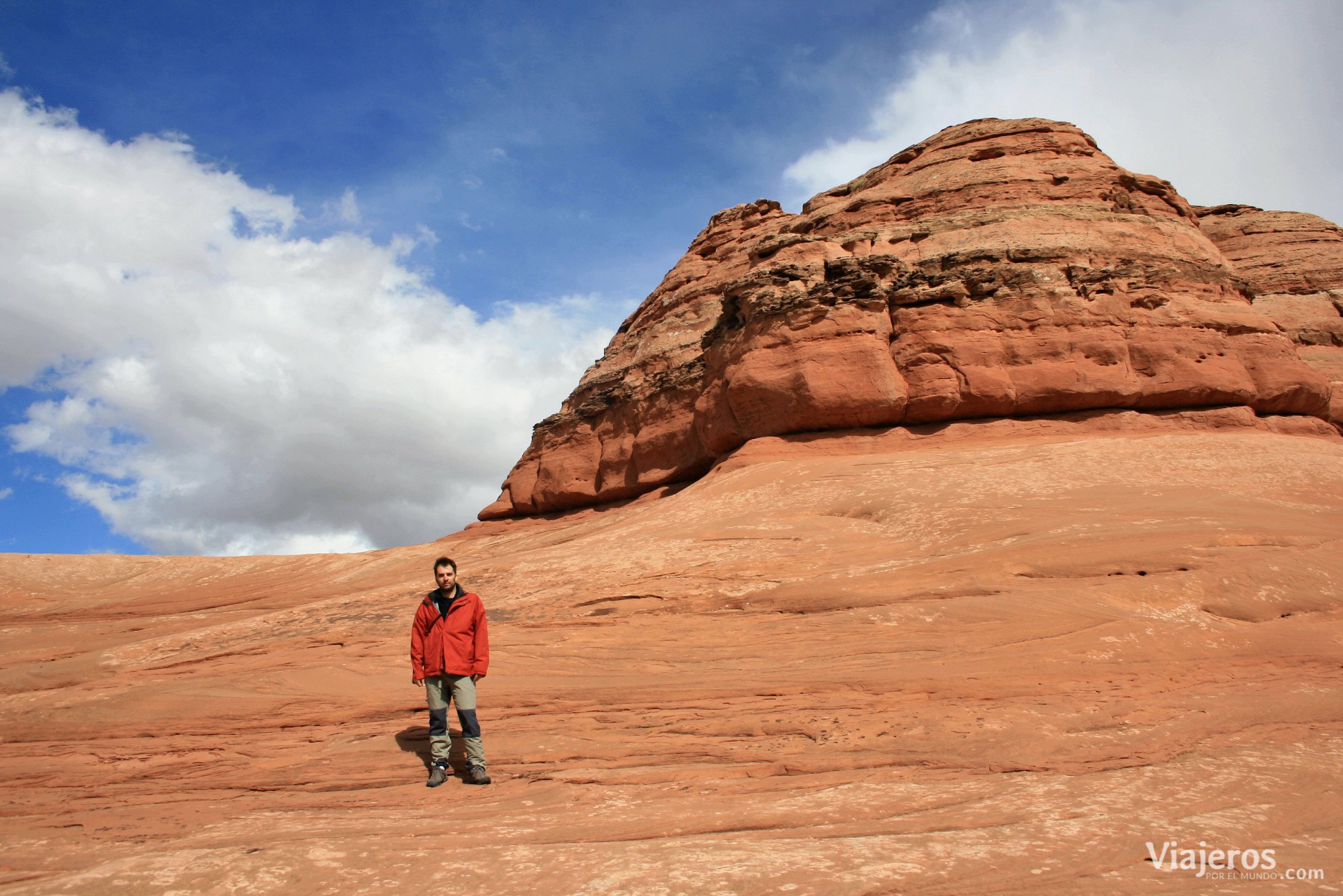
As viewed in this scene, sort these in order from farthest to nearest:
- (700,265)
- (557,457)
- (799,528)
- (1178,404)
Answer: (700,265)
(557,457)
(1178,404)
(799,528)

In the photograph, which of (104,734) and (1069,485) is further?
(1069,485)

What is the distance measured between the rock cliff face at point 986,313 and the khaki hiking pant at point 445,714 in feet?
43.9

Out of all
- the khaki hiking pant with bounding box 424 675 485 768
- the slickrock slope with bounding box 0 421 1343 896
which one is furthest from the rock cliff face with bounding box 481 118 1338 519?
the khaki hiking pant with bounding box 424 675 485 768

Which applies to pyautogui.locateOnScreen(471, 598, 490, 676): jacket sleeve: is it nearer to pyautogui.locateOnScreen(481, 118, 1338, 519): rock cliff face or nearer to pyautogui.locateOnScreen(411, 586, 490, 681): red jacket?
pyautogui.locateOnScreen(411, 586, 490, 681): red jacket

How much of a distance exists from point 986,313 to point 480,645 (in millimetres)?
15511

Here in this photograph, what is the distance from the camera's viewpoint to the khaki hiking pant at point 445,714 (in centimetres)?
600

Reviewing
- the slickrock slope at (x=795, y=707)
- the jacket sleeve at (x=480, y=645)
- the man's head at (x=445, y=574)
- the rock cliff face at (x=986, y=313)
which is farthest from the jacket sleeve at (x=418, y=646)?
the rock cliff face at (x=986, y=313)

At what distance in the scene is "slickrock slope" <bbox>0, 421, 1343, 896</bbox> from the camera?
13.4 feet

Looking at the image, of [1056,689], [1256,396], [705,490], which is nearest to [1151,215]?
[1256,396]

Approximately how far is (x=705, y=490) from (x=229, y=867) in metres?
12.6

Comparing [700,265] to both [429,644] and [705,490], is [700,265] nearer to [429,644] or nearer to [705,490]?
[705,490]

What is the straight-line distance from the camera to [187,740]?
773cm

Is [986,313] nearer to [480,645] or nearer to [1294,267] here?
[480,645]

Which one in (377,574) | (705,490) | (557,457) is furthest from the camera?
(557,457)
